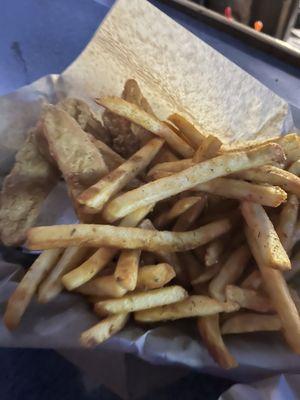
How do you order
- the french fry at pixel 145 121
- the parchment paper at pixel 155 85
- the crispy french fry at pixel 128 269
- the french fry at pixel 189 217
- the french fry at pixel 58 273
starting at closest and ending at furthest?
1. the crispy french fry at pixel 128 269
2. the french fry at pixel 58 273
3. the french fry at pixel 189 217
4. the french fry at pixel 145 121
5. the parchment paper at pixel 155 85

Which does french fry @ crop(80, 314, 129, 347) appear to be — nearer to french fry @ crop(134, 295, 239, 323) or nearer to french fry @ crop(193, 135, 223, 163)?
french fry @ crop(134, 295, 239, 323)

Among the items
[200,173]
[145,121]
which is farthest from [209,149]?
[145,121]

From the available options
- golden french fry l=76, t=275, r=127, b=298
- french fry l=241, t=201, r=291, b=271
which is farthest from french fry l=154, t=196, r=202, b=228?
golden french fry l=76, t=275, r=127, b=298

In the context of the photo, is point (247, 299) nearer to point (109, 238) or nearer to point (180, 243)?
point (180, 243)

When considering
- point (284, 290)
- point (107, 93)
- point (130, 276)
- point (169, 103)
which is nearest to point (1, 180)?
point (107, 93)

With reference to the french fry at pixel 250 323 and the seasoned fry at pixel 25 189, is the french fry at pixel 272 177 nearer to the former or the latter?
the french fry at pixel 250 323

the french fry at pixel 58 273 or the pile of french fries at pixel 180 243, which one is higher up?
the pile of french fries at pixel 180 243

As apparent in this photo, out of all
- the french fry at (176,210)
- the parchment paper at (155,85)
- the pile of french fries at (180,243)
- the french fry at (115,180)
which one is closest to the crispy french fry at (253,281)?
the pile of french fries at (180,243)
